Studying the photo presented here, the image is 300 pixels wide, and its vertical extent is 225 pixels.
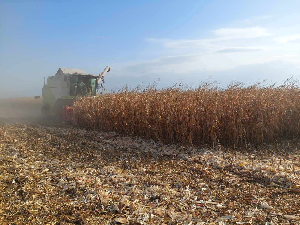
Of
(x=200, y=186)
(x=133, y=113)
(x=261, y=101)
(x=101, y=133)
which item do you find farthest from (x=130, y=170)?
(x=261, y=101)

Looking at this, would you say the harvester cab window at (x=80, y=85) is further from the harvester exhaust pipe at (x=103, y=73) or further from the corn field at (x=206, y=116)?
the corn field at (x=206, y=116)

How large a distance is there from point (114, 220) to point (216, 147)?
200 inches

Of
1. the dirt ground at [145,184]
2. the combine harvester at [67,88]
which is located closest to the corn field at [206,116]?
the dirt ground at [145,184]

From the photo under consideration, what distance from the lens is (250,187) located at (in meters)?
5.07

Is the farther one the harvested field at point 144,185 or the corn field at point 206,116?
the corn field at point 206,116

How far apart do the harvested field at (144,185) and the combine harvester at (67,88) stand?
7.03 metres

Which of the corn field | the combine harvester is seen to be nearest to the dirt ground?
A: the corn field

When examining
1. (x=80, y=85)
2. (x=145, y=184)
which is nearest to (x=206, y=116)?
(x=145, y=184)

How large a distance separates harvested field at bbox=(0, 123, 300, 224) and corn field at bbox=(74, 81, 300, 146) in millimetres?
774

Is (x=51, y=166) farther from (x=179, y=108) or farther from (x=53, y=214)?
(x=179, y=108)

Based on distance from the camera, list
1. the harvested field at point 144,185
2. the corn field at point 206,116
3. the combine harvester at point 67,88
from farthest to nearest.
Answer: the combine harvester at point 67,88
the corn field at point 206,116
the harvested field at point 144,185

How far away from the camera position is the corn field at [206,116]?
834cm

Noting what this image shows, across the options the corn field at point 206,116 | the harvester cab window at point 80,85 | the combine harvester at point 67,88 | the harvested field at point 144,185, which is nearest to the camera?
the harvested field at point 144,185

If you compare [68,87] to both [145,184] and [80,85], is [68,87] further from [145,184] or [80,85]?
[145,184]
